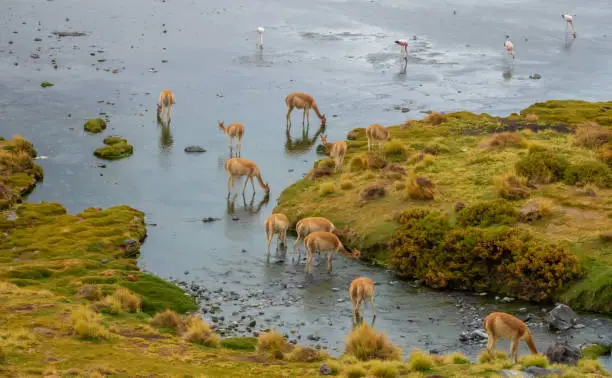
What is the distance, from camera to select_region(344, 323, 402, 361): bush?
20.1 meters

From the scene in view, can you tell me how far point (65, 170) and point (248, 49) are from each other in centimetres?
3075

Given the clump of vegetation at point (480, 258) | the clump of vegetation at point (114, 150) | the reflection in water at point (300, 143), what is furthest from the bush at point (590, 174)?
the clump of vegetation at point (114, 150)

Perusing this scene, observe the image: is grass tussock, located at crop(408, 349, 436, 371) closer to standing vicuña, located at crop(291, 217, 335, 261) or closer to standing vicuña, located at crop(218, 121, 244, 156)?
standing vicuña, located at crop(291, 217, 335, 261)

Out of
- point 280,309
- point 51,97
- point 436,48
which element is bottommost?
point 280,309

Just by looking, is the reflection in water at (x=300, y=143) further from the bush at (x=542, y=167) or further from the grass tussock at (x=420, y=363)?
the grass tussock at (x=420, y=363)

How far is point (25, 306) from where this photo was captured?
21.3 meters

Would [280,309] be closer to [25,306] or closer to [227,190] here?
[25,306]

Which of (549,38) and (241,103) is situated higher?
(549,38)

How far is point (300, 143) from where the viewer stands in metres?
43.1

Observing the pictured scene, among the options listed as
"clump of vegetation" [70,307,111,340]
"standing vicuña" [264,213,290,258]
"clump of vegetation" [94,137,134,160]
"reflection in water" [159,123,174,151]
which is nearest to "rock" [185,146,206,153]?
"reflection in water" [159,123,174,151]

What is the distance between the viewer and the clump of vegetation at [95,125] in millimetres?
43094

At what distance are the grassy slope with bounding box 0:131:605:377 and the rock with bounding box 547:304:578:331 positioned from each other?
4529mm

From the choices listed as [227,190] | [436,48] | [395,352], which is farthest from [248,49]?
[395,352]

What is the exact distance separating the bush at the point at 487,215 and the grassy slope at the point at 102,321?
9.25 m
